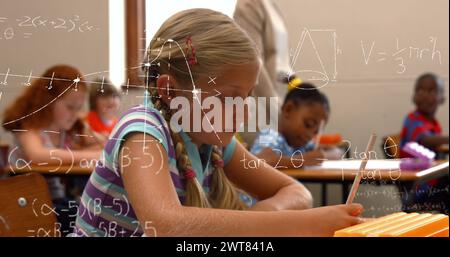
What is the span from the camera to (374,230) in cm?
68

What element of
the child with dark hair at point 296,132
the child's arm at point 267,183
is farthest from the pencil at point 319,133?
the child's arm at point 267,183

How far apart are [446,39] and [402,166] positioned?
0.20 metres

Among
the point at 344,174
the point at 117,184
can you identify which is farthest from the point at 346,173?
the point at 117,184

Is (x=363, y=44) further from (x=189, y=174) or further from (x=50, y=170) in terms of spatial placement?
(x=50, y=170)

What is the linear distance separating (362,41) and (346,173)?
0.19m

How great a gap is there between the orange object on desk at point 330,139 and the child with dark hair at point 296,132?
21mm

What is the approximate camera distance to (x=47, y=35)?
2.69 feet

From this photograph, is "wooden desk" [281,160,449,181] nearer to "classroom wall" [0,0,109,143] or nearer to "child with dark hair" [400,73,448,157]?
"child with dark hair" [400,73,448,157]

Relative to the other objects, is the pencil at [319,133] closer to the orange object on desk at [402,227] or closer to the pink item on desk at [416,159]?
the pink item on desk at [416,159]

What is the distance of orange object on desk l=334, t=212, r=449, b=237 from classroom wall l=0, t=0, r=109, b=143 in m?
0.40

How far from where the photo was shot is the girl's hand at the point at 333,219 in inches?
29.1

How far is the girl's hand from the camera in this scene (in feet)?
2.43
